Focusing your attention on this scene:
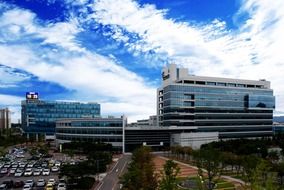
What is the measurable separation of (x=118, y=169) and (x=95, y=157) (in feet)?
16.9

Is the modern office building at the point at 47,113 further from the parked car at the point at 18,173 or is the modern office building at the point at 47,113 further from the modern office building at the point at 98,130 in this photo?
the parked car at the point at 18,173

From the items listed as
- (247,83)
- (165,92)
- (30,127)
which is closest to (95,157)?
(165,92)

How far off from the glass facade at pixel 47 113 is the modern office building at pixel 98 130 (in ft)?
173

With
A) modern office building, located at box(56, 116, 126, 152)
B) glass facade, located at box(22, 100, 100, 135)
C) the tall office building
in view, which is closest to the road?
modern office building, located at box(56, 116, 126, 152)

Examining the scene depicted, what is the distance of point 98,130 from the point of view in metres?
96.6

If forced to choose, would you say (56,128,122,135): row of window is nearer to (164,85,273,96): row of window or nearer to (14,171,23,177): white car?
(164,85,273,96): row of window

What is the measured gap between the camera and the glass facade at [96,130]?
309 ft

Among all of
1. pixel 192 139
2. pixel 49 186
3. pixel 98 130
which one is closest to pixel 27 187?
pixel 49 186

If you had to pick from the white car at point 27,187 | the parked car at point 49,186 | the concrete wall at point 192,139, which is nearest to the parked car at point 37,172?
the white car at point 27,187

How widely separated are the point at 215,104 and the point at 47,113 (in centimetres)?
7775

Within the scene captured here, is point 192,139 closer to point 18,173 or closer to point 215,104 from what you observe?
point 215,104

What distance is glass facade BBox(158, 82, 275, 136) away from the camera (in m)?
104

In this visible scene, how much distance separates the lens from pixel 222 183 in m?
47.1

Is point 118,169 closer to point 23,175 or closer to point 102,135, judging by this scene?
point 23,175
